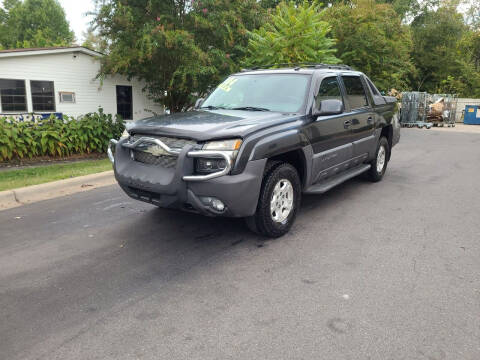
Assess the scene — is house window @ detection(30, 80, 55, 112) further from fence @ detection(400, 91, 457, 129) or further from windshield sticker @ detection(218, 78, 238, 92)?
fence @ detection(400, 91, 457, 129)

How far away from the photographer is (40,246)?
13.8 ft

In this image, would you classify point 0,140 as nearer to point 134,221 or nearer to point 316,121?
point 134,221

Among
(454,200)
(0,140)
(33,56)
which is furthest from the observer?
(33,56)

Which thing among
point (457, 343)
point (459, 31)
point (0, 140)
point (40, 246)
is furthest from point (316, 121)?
point (459, 31)

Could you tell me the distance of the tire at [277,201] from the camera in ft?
13.3

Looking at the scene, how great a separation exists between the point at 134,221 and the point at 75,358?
2.62 meters

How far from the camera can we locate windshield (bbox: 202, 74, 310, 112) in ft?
15.8

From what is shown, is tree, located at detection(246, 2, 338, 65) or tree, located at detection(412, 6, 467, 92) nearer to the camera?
tree, located at detection(246, 2, 338, 65)

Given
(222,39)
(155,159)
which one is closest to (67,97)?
(222,39)

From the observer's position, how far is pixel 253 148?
3771 mm

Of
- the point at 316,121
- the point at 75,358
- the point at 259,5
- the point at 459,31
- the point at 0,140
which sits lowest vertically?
the point at 75,358

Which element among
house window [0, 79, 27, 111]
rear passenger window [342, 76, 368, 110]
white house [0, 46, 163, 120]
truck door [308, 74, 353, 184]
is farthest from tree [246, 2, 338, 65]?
house window [0, 79, 27, 111]

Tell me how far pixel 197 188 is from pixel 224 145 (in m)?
0.47

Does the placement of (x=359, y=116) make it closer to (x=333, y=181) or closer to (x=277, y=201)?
(x=333, y=181)
